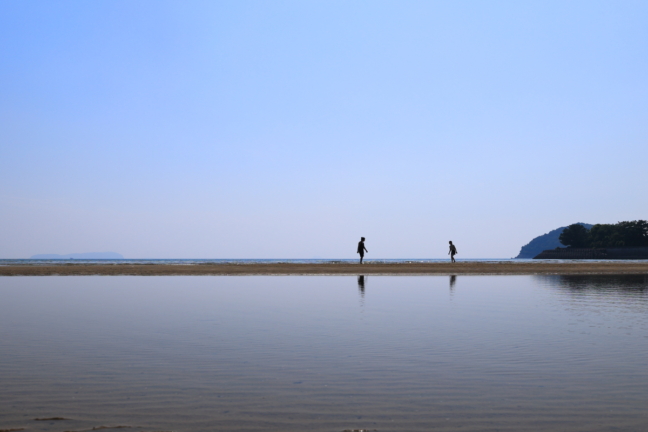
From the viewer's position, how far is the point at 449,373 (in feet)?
20.1

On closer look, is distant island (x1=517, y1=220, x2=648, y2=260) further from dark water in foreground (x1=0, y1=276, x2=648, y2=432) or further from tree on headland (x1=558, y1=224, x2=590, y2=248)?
dark water in foreground (x1=0, y1=276, x2=648, y2=432)

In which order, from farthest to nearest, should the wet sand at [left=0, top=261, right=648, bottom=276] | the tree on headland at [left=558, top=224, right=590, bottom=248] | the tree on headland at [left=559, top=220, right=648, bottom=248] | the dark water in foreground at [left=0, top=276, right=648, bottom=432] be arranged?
the tree on headland at [left=558, top=224, right=590, bottom=248] → the tree on headland at [left=559, top=220, right=648, bottom=248] → the wet sand at [left=0, top=261, right=648, bottom=276] → the dark water in foreground at [left=0, top=276, right=648, bottom=432]

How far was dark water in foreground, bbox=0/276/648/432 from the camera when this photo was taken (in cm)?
454

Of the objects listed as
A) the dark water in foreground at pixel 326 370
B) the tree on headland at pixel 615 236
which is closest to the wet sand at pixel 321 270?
the dark water in foreground at pixel 326 370

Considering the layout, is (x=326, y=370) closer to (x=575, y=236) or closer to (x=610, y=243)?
(x=610, y=243)

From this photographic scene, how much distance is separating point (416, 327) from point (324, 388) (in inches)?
183

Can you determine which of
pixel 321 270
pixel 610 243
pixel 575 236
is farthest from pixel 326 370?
pixel 575 236

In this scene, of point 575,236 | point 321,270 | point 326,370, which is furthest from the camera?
point 575,236

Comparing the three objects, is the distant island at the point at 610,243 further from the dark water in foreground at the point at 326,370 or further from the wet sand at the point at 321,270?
the dark water in foreground at the point at 326,370

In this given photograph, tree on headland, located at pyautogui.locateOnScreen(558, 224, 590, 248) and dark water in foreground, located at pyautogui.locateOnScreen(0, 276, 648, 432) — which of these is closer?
dark water in foreground, located at pyautogui.locateOnScreen(0, 276, 648, 432)

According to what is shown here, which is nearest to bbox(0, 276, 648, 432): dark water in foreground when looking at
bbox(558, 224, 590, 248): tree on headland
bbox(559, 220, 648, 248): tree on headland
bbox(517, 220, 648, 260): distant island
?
bbox(517, 220, 648, 260): distant island

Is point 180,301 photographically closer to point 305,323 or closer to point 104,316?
point 104,316

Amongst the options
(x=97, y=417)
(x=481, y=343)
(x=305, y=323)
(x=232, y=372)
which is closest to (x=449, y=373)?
(x=481, y=343)

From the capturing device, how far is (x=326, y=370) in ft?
20.6
